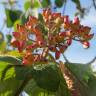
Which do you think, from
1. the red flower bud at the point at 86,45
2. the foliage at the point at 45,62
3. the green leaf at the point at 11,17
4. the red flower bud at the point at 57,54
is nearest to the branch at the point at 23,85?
the foliage at the point at 45,62

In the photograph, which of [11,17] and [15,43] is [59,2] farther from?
[15,43]

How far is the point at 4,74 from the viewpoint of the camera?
144 cm

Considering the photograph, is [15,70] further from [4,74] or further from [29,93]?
[29,93]

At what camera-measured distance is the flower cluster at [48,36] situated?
1.40m

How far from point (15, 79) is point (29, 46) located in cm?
16

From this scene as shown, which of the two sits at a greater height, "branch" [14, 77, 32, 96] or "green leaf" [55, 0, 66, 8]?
"green leaf" [55, 0, 66, 8]

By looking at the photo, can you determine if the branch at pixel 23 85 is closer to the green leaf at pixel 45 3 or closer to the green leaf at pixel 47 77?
the green leaf at pixel 47 77

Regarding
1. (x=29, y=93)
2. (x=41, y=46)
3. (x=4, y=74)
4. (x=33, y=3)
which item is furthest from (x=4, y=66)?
(x=33, y=3)

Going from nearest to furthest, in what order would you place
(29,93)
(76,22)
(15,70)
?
(15,70)
(76,22)
(29,93)

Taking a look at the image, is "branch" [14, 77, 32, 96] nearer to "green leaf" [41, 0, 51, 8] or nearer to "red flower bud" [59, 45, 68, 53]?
"red flower bud" [59, 45, 68, 53]

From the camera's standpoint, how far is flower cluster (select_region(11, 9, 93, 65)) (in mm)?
1396

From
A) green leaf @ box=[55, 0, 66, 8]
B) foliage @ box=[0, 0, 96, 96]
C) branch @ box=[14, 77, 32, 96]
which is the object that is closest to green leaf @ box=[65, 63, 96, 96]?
foliage @ box=[0, 0, 96, 96]

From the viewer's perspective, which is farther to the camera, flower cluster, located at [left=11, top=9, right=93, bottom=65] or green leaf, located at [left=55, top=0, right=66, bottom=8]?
green leaf, located at [left=55, top=0, right=66, bottom=8]

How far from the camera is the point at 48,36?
1432mm
